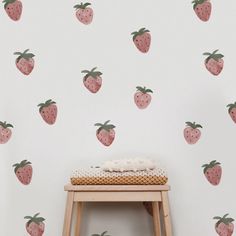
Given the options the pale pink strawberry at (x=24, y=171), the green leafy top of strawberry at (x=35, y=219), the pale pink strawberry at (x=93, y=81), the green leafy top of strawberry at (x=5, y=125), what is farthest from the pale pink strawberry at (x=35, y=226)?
the pale pink strawberry at (x=93, y=81)

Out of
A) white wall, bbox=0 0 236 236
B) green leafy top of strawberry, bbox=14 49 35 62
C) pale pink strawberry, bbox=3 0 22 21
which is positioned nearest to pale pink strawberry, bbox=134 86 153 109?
white wall, bbox=0 0 236 236

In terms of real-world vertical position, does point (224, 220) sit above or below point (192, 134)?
below

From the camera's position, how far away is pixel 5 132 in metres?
1.82

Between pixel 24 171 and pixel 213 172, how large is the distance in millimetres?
775

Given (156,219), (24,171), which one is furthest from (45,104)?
(156,219)

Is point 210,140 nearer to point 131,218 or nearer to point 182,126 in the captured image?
point 182,126

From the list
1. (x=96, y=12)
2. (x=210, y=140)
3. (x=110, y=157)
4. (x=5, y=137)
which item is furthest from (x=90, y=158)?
(x=96, y=12)

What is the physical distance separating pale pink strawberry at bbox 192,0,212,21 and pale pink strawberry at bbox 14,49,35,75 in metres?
0.72

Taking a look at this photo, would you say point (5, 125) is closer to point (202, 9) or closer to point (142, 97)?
point (142, 97)

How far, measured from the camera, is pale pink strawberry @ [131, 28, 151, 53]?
6.03 ft

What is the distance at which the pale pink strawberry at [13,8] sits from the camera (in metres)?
1.86

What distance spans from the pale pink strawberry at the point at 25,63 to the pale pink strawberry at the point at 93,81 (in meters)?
0.24

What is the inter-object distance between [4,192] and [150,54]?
0.83 metres

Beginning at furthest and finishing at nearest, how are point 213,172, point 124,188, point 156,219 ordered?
point 213,172 → point 156,219 → point 124,188
